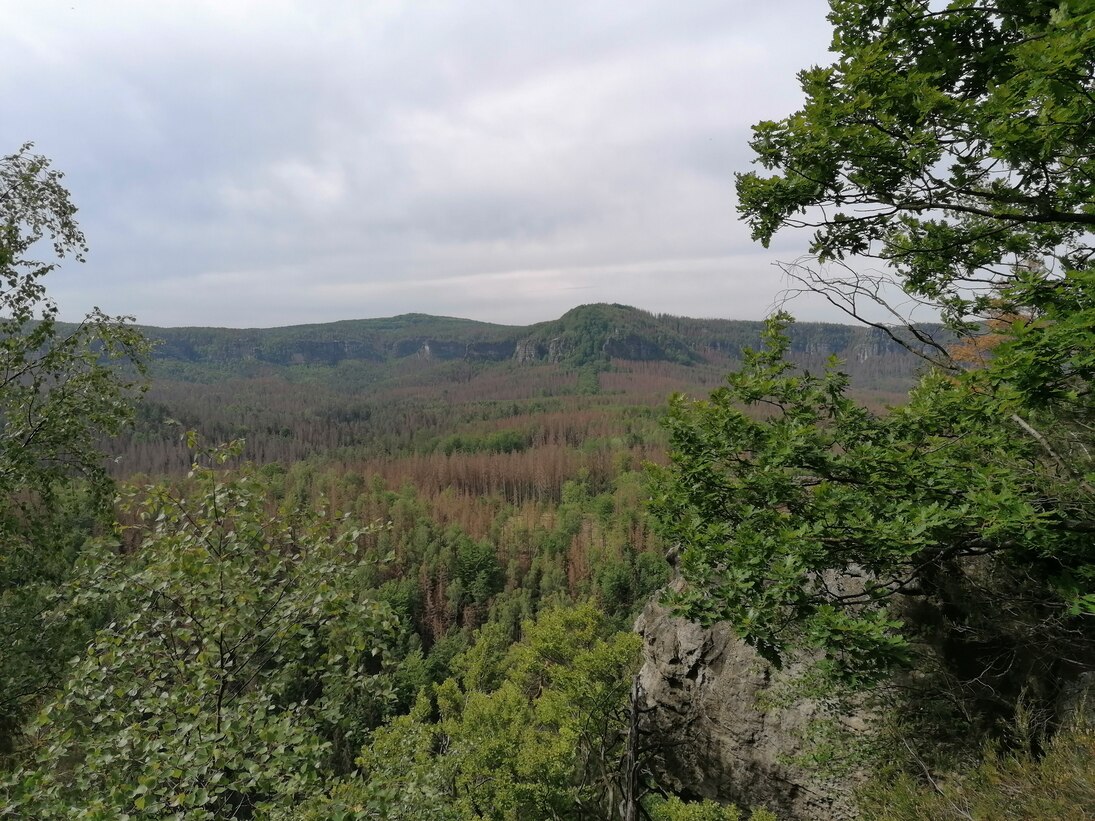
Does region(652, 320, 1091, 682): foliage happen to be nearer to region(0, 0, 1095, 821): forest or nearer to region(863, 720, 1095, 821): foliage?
region(0, 0, 1095, 821): forest

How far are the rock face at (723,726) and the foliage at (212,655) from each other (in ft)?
24.5

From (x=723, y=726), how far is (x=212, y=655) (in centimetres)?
976

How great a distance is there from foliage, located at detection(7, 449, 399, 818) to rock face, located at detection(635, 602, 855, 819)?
24.5 ft

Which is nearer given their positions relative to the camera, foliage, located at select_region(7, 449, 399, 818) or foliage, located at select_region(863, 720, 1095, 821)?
foliage, located at select_region(7, 449, 399, 818)

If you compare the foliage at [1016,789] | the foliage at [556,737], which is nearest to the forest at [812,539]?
the foliage at [1016,789]

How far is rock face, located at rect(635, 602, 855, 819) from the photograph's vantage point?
957cm

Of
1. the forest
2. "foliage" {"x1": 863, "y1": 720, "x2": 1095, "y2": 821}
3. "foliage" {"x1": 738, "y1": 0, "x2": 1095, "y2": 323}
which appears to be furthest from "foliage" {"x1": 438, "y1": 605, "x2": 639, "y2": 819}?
"foliage" {"x1": 738, "y1": 0, "x2": 1095, "y2": 323}

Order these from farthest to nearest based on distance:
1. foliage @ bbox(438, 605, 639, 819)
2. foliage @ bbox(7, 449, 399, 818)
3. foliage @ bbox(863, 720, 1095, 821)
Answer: foliage @ bbox(438, 605, 639, 819), foliage @ bbox(863, 720, 1095, 821), foliage @ bbox(7, 449, 399, 818)

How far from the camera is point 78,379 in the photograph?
26.3ft

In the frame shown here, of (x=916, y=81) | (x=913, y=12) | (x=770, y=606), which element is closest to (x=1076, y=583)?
(x=770, y=606)

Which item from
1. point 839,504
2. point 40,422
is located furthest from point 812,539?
point 40,422

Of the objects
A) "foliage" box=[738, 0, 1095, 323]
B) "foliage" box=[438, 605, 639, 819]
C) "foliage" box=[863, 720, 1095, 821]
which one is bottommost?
"foliage" box=[438, 605, 639, 819]

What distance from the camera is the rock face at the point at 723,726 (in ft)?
31.4

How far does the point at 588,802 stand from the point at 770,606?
14.7 meters
